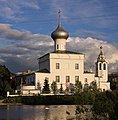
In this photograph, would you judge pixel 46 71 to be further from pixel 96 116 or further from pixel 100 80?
pixel 96 116

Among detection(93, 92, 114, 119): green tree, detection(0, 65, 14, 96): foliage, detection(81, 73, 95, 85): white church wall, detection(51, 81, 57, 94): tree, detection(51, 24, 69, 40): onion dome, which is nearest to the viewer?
detection(93, 92, 114, 119): green tree

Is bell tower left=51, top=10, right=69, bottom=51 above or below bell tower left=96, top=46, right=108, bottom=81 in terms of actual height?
above

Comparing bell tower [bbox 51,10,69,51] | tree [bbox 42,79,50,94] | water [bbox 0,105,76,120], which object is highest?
bell tower [bbox 51,10,69,51]

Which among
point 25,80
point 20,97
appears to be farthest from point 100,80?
point 20,97

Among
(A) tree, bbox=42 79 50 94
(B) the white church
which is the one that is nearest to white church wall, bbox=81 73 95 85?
(B) the white church

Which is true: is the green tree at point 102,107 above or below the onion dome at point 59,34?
below

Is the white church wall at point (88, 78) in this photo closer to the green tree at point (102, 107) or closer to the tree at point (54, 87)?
the tree at point (54, 87)

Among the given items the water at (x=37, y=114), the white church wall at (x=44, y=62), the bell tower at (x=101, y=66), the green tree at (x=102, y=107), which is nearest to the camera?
the green tree at (x=102, y=107)

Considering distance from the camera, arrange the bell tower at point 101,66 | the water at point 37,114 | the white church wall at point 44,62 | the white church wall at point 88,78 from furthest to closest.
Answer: the bell tower at point 101,66, the white church wall at point 44,62, the white church wall at point 88,78, the water at point 37,114

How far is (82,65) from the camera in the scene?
264 ft

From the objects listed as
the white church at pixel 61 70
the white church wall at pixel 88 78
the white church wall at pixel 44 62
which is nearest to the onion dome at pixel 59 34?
the white church at pixel 61 70

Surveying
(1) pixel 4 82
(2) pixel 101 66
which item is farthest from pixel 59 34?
(1) pixel 4 82

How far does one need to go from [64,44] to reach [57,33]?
10.3ft

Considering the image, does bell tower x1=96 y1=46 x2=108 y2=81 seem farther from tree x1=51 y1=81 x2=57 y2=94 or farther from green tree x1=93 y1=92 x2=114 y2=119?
green tree x1=93 y1=92 x2=114 y2=119
